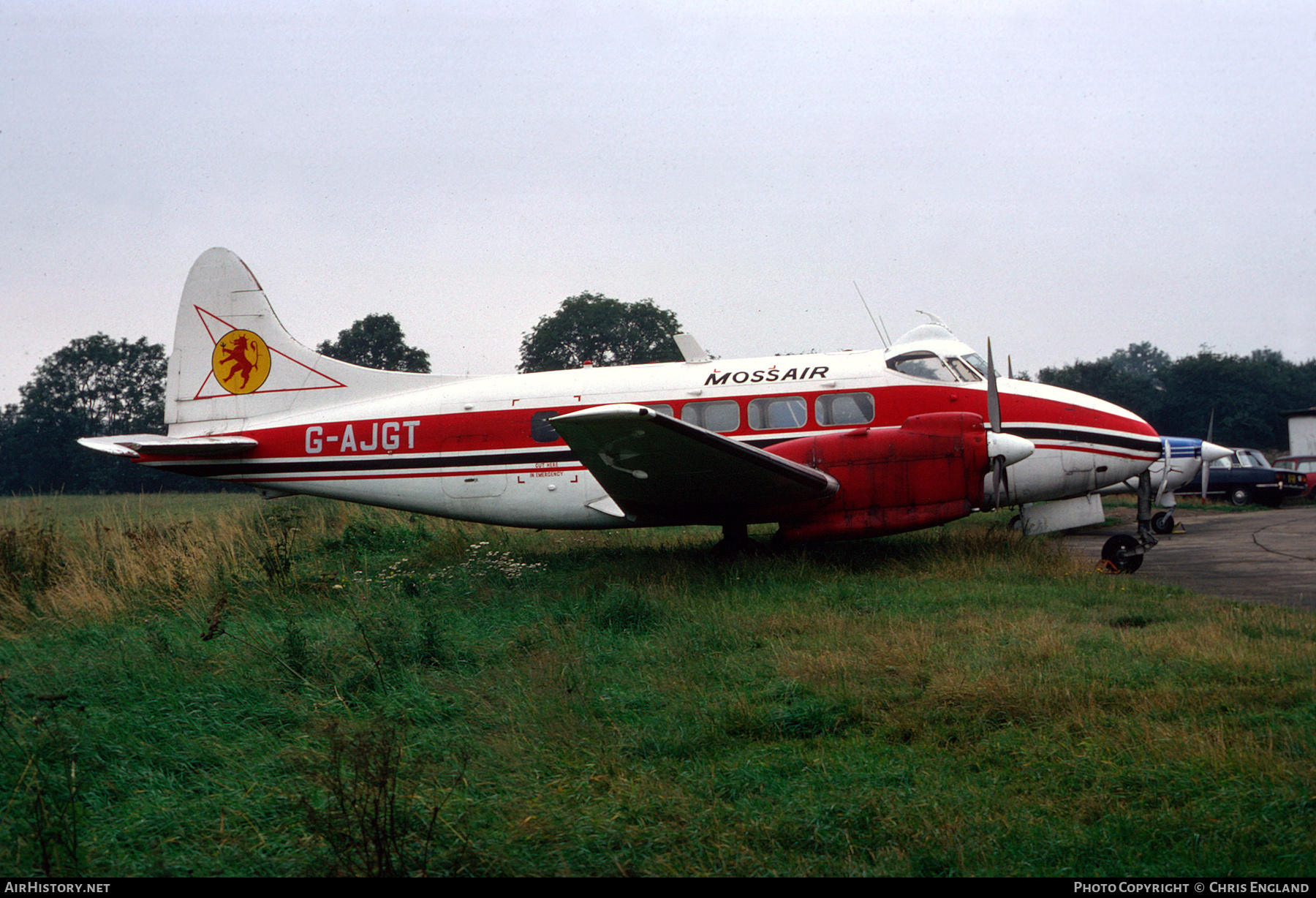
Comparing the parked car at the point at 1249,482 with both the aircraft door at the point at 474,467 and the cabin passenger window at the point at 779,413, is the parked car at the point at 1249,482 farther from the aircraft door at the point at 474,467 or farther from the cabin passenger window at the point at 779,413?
the aircraft door at the point at 474,467

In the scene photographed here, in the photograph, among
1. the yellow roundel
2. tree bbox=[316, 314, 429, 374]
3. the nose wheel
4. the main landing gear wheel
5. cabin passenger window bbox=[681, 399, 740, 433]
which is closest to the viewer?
the main landing gear wheel

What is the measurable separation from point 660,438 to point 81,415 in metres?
46.2

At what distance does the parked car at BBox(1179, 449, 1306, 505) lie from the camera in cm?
2191

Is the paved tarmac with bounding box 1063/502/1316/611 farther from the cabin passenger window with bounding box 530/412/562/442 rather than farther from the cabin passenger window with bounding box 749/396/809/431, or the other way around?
the cabin passenger window with bounding box 530/412/562/442

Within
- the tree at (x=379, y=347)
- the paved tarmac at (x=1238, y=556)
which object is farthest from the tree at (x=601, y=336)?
the paved tarmac at (x=1238, y=556)

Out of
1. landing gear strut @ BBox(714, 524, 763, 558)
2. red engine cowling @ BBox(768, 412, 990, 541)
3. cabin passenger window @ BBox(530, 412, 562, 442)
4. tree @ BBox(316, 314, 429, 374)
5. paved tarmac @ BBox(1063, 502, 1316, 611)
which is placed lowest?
paved tarmac @ BBox(1063, 502, 1316, 611)

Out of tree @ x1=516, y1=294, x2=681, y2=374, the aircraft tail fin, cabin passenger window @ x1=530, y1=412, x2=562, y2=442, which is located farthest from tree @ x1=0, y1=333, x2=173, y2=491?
cabin passenger window @ x1=530, y1=412, x2=562, y2=442

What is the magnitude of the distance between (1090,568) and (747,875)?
7585 millimetres

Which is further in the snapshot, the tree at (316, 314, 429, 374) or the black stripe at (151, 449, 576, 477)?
the tree at (316, 314, 429, 374)

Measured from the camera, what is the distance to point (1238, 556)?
35.7 ft

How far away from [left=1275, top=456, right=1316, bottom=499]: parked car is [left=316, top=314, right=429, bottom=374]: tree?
107 feet

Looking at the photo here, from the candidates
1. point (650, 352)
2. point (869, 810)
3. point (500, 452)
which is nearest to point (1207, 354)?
point (650, 352)

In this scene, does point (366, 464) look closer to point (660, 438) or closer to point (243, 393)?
point (243, 393)

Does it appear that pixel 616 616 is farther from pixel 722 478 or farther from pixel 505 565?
pixel 505 565
